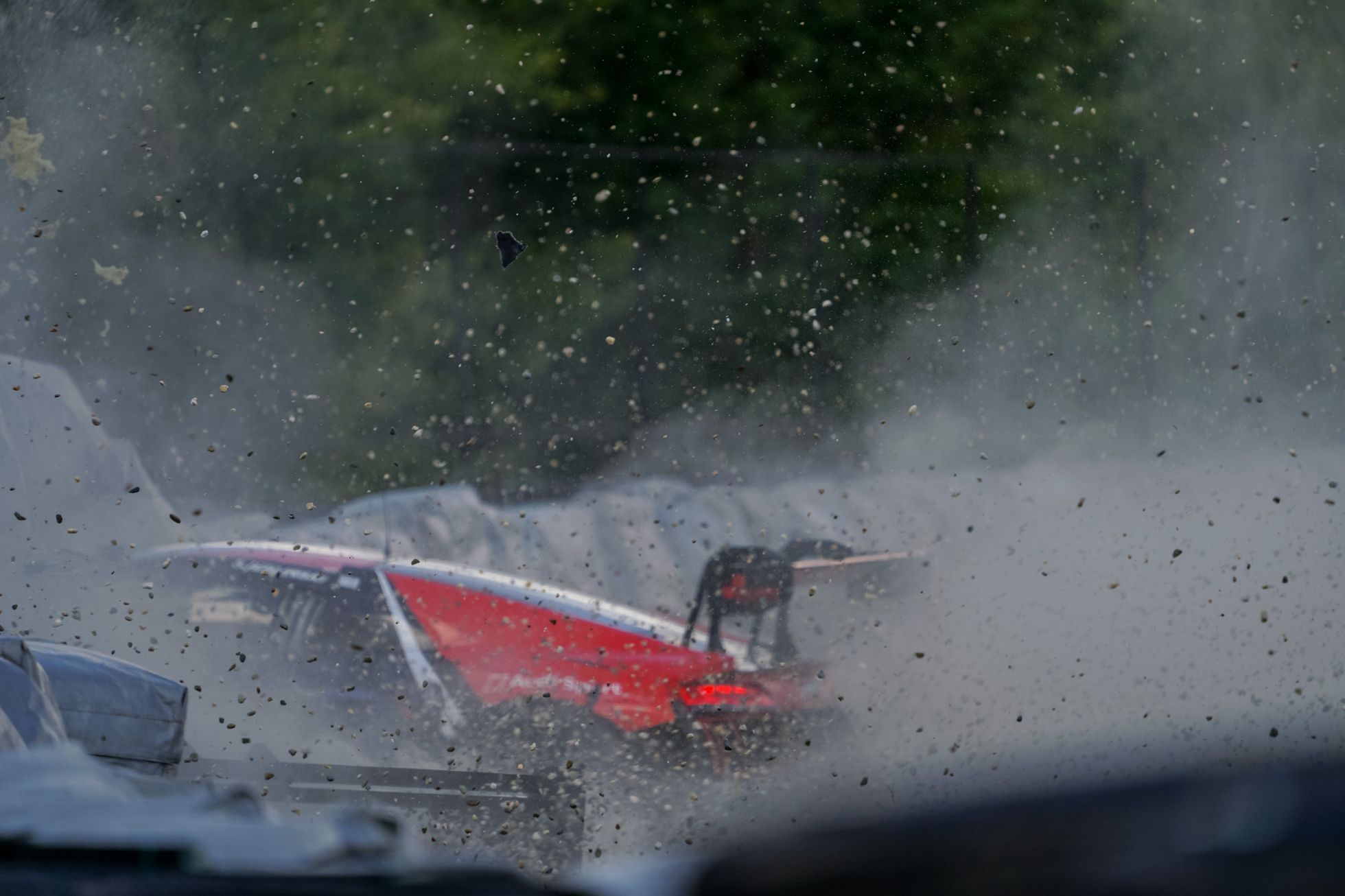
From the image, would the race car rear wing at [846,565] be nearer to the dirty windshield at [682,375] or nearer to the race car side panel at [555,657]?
the dirty windshield at [682,375]

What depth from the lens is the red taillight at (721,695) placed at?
3807 millimetres

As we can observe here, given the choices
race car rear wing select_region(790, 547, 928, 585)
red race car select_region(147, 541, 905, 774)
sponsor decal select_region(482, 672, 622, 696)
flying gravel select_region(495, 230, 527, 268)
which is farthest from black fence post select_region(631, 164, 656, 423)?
sponsor decal select_region(482, 672, 622, 696)

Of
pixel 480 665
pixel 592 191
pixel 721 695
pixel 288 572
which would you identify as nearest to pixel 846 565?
pixel 721 695

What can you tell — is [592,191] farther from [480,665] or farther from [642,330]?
[480,665]

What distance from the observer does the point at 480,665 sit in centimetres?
417

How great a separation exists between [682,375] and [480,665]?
3.01 metres

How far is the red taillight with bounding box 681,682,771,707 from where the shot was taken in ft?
12.5

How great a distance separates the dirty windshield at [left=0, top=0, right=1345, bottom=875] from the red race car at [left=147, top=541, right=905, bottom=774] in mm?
18

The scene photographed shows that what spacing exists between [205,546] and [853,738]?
2.86m

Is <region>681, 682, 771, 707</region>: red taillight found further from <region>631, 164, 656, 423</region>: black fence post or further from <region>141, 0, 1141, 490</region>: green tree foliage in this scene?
<region>631, 164, 656, 423</region>: black fence post

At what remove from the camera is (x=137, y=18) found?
6.93 meters

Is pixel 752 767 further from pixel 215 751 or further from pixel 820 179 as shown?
pixel 820 179

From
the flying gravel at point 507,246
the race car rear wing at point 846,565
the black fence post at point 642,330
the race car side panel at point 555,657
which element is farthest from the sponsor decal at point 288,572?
the flying gravel at point 507,246

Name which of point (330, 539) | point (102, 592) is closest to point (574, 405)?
point (330, 539)
